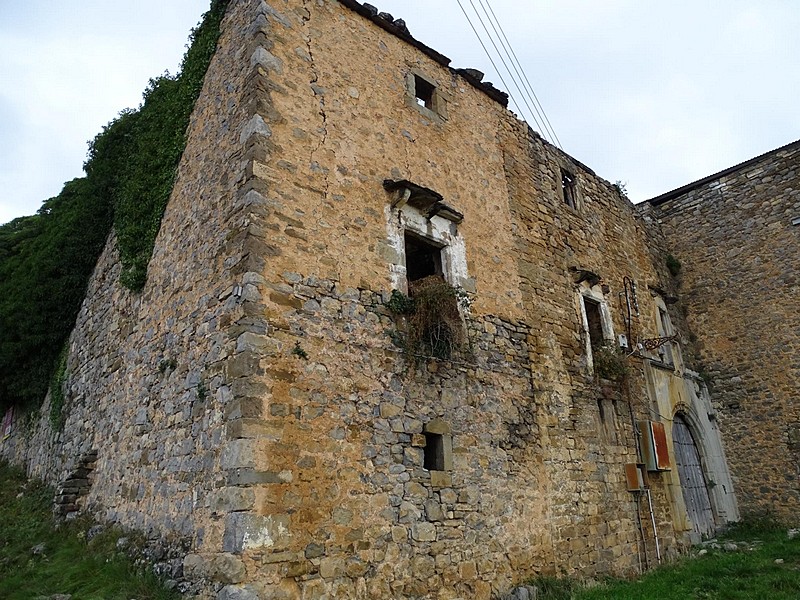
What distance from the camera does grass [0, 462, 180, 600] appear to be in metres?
5.44

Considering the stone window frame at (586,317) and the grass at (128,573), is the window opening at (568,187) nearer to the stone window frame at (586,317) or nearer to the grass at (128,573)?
the stone window frame at (586,317)

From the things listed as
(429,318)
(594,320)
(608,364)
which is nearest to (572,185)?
(594,320)

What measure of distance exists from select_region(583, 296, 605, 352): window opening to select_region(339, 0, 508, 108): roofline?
381cm

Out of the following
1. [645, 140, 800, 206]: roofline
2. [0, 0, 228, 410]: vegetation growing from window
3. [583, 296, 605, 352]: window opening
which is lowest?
[583, 296, 605, 352]: window opening

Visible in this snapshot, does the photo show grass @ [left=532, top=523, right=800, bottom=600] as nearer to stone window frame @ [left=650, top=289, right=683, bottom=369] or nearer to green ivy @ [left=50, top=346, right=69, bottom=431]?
stone window frame @ [left=650, top=289, right=683, bottom=369]

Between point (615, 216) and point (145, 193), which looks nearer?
point (145, 193)

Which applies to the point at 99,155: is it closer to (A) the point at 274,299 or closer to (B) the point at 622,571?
(A) the point at 274,299

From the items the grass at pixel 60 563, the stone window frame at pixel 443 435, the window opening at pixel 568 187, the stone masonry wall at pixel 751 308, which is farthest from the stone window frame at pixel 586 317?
the grass at pixel 60 563

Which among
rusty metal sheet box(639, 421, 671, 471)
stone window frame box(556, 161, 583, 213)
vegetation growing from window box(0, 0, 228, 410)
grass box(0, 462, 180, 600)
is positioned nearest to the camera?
grass box(0, 462, 180, 600)

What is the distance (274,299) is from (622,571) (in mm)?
6444

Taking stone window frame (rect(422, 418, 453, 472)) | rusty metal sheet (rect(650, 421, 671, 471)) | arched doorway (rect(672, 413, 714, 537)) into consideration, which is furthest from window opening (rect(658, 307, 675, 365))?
stone window frame (rect(422, 418, 453, 472))

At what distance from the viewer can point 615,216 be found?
1198cm

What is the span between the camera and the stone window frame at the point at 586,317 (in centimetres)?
934

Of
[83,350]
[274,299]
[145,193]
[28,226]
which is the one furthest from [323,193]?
[28,226]
